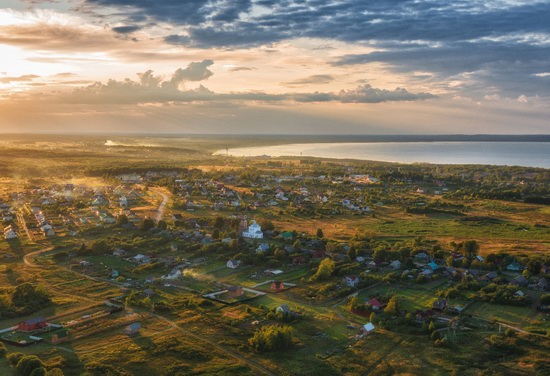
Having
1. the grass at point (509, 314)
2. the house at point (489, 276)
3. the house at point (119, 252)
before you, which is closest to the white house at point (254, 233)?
the house at point (119, 252)

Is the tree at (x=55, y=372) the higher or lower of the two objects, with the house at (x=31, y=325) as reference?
higher

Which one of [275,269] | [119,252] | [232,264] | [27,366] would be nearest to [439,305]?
[275,269]

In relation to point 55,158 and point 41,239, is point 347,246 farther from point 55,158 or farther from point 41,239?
point 55,158

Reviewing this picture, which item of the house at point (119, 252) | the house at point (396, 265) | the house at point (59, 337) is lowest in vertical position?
the house at point (59, 337)

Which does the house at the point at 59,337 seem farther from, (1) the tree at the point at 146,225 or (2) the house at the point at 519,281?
(2) the house at the point at 519,281

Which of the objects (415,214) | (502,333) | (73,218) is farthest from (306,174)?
(502,333)

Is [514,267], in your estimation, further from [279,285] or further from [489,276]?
[279,285]

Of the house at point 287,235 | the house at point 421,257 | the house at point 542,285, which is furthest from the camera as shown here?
the house at point 287,235

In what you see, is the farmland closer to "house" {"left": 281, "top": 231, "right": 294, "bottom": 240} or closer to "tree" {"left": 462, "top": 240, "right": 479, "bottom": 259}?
"tree" {"left": 462, "top": 240, "right": 479, "bottom": 259}
